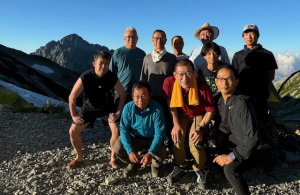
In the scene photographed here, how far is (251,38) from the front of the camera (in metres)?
6.62

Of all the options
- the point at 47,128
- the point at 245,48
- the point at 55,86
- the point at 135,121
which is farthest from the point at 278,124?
the point at 55,86

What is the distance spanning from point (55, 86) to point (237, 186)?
56858mm

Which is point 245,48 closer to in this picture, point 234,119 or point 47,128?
point 234,119

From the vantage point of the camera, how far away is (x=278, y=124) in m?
10.2

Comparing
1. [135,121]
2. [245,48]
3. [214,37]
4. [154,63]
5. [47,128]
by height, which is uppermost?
[214,37]

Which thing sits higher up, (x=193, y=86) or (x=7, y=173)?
(x=193, y=86)

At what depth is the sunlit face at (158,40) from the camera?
686 centimetres

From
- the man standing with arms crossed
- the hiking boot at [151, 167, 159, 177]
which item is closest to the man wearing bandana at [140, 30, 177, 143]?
the man standing with arms crossed

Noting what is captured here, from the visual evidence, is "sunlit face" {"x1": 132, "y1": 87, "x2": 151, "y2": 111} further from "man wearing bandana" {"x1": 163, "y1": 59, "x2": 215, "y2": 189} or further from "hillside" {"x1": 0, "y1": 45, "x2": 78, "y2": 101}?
"hillside" {"x1": 0, "y1": 45, "x2": 78, "y2": 101}

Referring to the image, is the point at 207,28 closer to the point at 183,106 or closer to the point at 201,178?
the point at 183,106

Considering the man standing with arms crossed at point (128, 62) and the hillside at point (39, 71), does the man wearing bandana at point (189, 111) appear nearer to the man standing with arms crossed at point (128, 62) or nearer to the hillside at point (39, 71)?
the man standing with arms crossed at point (128, 62)

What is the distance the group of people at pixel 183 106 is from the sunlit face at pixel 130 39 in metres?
0.03

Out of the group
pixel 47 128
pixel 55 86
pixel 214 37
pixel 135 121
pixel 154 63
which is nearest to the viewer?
pixel 135 121

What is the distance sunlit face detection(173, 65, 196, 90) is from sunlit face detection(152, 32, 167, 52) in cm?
152
